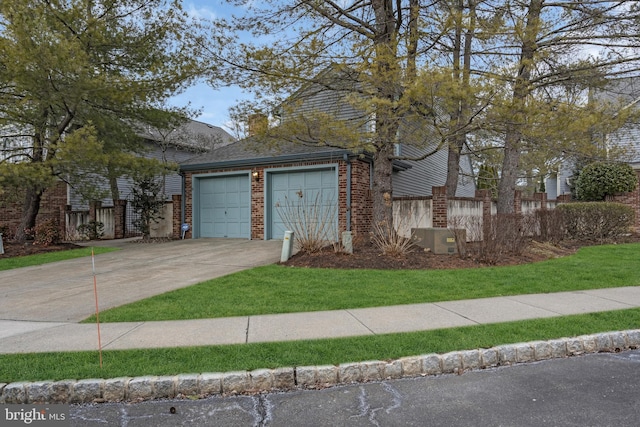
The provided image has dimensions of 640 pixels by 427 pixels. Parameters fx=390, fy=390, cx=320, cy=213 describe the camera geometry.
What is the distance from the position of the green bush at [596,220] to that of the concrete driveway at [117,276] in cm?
961

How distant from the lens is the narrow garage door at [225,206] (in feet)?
46.3

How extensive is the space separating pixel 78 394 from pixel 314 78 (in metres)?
8.02

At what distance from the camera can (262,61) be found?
8.91 m

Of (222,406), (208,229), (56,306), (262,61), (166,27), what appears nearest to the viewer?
(222,406)

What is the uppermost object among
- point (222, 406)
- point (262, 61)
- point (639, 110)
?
point (262, 61)

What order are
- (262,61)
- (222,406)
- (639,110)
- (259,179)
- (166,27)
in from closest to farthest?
(222,406), (262,61), (639,110), (166,27), (259,179)

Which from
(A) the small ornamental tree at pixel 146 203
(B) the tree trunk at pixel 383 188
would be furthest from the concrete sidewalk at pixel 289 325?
(A) the small ornamental tree at pixel 146 203

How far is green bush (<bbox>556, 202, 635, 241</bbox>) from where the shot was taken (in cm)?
1253

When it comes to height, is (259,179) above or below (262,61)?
below

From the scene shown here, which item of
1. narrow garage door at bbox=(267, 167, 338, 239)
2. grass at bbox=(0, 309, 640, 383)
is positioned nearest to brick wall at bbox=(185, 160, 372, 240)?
narrow garage door at bbox=(267, 167, 338, 239)

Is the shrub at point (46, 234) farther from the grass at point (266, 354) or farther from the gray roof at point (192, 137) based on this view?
the grass at point (266, 354)

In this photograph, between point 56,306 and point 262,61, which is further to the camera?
point 262,61

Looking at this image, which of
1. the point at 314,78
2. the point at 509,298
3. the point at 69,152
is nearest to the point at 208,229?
the point at 69,152

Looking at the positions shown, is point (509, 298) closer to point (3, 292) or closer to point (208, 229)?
point (3, 292)
